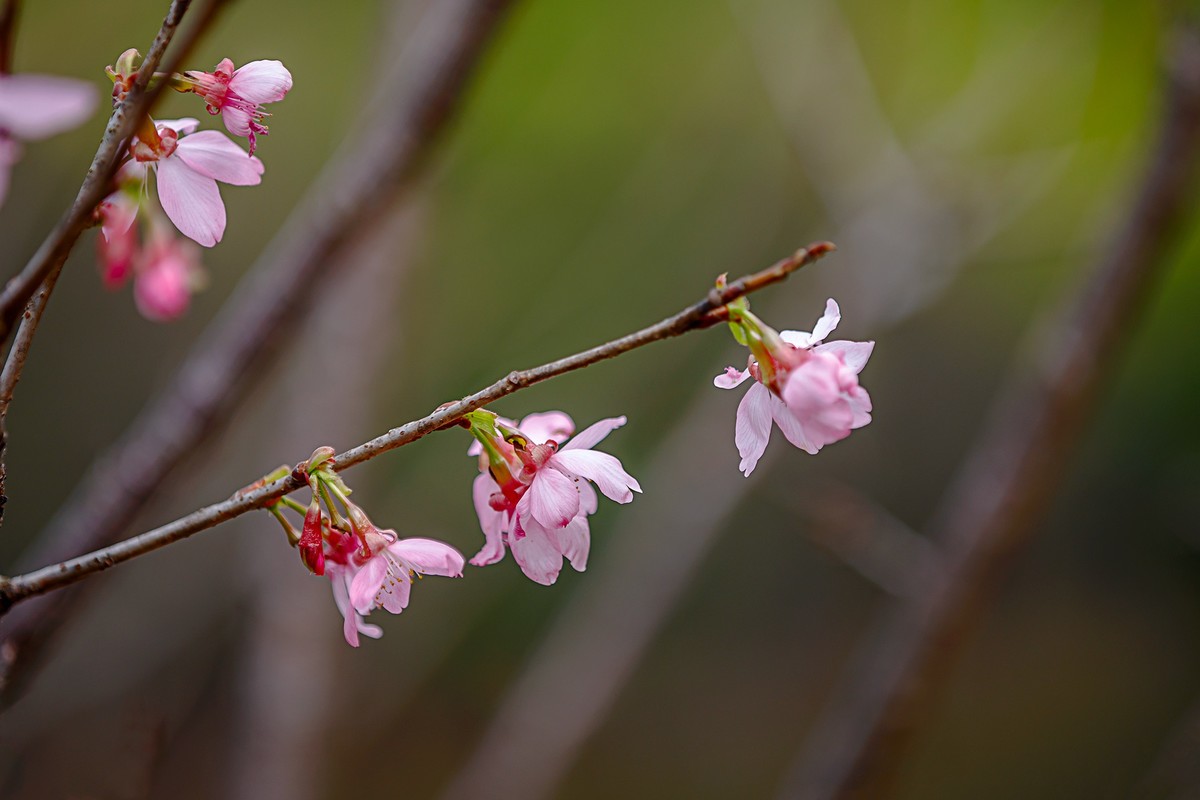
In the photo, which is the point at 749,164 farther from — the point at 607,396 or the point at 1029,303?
the point at 1029,303

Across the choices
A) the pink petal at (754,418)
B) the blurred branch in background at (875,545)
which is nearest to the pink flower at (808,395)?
the pink petal at (754,418)

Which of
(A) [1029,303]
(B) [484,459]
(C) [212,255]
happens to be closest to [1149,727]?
(A) [1029,303]

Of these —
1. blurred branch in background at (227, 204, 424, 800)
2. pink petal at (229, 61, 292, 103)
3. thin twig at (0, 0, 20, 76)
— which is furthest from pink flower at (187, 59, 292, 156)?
blurred branch in background at (227, 204, 424, 800)

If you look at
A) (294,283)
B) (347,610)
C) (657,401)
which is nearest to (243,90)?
(347,610)

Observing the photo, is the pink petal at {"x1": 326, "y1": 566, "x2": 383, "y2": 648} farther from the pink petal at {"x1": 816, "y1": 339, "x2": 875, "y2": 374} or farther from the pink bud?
the pink petal at {"x1": 816, "y1": 339, "x2": 875, "y2": 374}

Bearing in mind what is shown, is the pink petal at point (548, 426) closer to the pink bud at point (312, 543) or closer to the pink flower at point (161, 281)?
the pink bud at point (312, 543)
